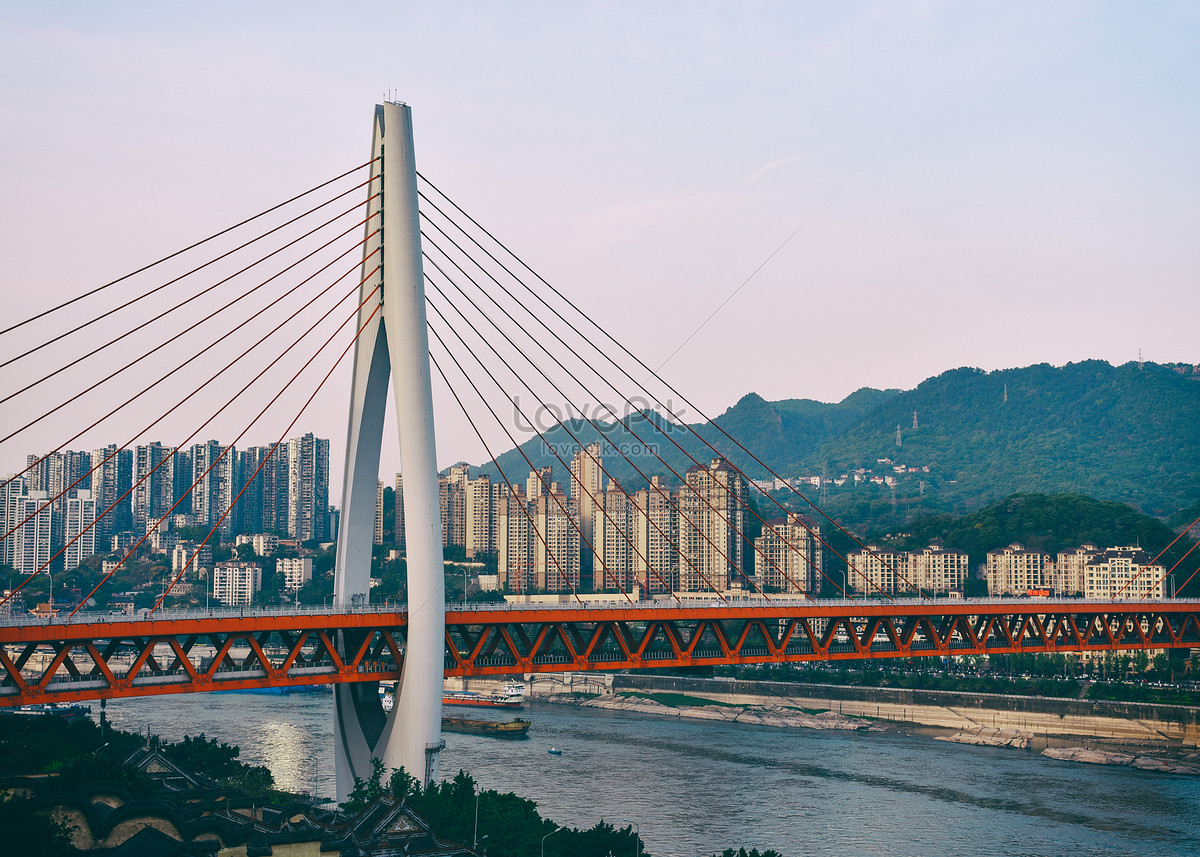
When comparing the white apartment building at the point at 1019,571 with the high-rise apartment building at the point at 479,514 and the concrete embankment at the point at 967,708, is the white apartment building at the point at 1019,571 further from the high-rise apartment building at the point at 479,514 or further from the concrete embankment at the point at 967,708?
the high-rise apartment building at the point at 479,514

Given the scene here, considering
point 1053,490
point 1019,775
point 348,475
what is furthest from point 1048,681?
point 1053,490

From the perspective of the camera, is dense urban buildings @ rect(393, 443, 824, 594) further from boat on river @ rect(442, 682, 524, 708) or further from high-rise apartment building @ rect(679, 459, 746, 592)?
boat on river @ rect(442, 682, 524, 708)

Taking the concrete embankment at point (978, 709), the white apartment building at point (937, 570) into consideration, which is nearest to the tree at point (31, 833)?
the concrete embankment at point (978, 709)

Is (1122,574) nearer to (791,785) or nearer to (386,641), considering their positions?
(791,785)

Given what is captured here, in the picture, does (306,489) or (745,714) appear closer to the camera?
(745,714)

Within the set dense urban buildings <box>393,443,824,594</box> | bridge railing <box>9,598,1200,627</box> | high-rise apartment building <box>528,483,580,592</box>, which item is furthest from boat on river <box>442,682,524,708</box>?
bridge railing <box>9,598,1200,627</box>

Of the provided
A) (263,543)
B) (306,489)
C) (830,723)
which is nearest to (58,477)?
(263,543)
